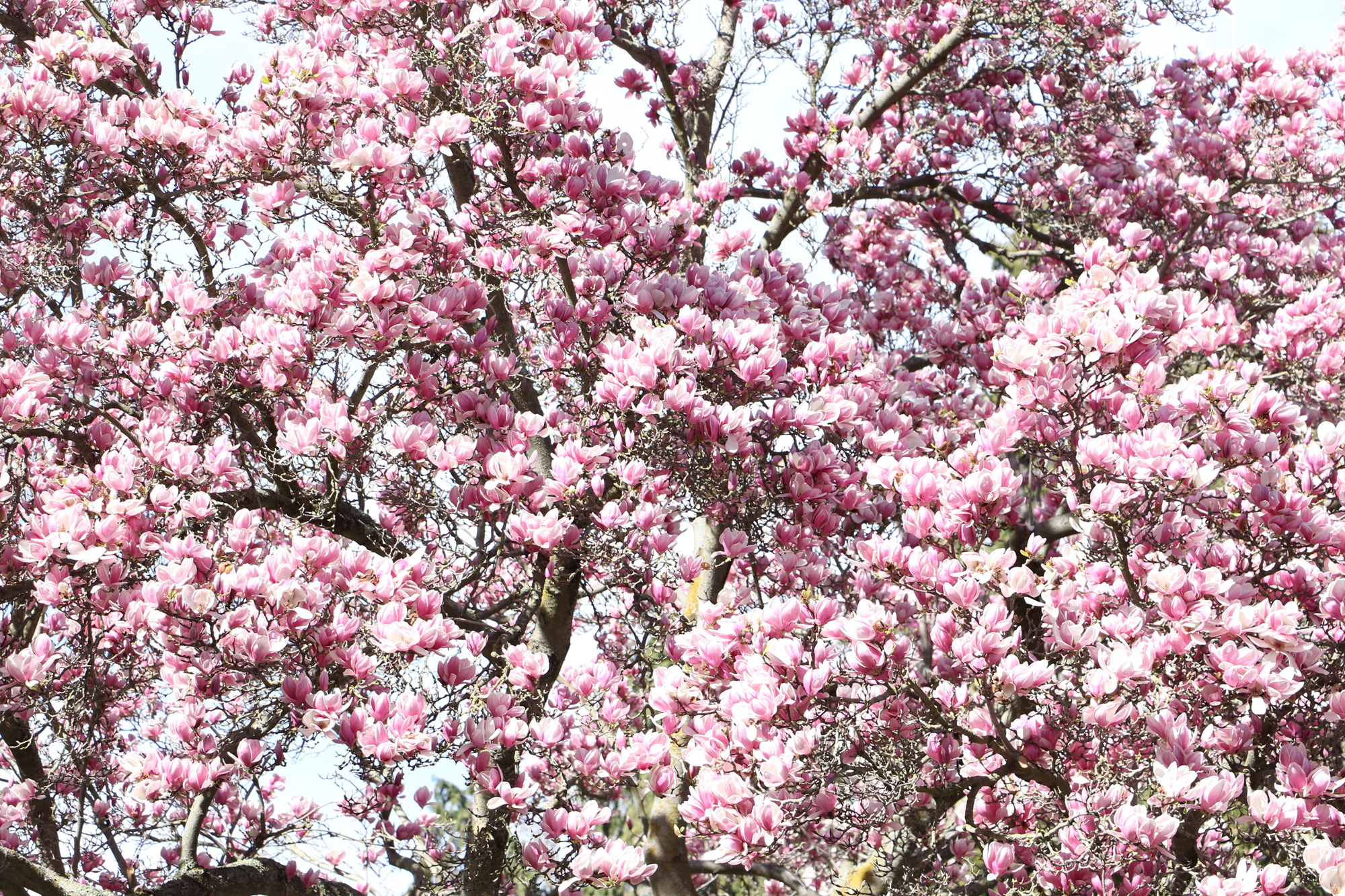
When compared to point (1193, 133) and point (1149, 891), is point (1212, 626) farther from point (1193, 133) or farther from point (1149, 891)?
point (1193, 133)

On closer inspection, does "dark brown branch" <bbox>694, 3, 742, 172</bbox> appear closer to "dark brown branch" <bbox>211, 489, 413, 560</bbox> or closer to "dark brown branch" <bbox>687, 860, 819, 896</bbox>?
"dark brown branch" <bbox>211, 489, 413, 560</bbox>

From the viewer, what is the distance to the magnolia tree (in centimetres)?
402

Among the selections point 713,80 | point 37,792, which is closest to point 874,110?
point 713,80

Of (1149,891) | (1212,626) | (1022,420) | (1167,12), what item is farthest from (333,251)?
(1167,12)

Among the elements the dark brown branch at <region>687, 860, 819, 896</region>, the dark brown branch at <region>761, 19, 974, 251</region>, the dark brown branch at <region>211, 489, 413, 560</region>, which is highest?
the dark brown branch at <region>761, 19, 974, 251</region>

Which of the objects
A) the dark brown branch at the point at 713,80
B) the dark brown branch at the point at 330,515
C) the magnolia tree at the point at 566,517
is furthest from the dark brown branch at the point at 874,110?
→ the dark brown branch at the point at 330,515

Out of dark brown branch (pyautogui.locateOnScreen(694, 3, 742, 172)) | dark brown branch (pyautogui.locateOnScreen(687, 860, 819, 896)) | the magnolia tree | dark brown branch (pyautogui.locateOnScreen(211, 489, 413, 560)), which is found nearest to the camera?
the magnolia tree

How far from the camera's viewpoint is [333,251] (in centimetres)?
468

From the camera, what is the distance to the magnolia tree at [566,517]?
402 centimetres

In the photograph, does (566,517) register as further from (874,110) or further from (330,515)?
(874,110)

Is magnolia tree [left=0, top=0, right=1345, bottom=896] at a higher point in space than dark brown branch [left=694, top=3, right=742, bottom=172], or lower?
lower

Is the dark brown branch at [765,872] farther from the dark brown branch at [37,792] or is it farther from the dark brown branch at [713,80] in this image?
the dark brown branch at [713,80]

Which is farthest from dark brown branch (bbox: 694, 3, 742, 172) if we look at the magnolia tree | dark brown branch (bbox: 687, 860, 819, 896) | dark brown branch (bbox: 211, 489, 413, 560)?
dark brown branch (bbox: 687, 860, 819, 896)

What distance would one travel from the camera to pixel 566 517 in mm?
4734
